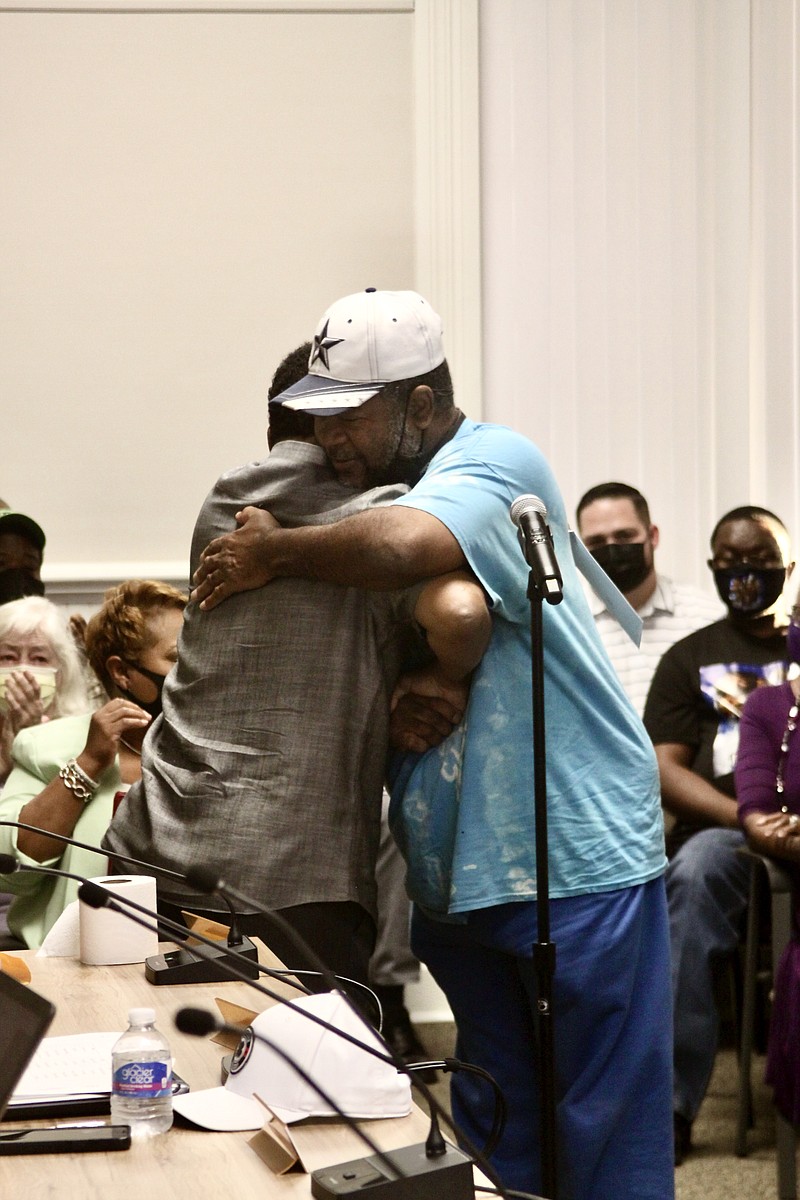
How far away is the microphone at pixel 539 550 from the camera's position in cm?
157

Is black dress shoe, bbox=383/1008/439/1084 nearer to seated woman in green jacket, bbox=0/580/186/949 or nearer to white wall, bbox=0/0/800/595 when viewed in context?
seated woman in green jacket, bbox=0/580/186/949

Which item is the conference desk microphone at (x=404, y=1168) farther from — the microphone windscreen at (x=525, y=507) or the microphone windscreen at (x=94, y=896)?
the microphone windscreen at (x=525, y=507)

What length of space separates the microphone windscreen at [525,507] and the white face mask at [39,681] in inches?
65.8

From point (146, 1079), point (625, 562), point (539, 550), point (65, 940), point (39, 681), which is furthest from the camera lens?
point (625, 562)

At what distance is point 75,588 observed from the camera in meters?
4.20

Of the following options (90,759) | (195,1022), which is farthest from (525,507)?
(90,759)

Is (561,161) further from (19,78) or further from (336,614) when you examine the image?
(336,614)

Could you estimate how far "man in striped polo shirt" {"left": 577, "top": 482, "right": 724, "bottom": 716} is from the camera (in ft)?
12.7

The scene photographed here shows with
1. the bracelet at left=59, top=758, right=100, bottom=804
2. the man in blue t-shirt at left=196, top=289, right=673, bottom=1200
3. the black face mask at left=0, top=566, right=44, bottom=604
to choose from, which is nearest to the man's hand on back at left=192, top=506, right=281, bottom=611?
the man in blue t-shirt at left=196, top=289, right=673, bottom=1200

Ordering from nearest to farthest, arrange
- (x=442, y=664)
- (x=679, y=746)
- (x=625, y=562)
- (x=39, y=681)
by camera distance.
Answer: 1. (x=442, y=664)
2. (x=39, y=681)
3. (x=679, y=746)
4. (x=625, y=562)

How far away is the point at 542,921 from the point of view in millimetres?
1661

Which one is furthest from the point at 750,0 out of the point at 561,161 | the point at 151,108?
the point at 151,108

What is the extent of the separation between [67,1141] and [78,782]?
126cm

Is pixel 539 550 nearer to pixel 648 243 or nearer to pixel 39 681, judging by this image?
pixel 39 681
